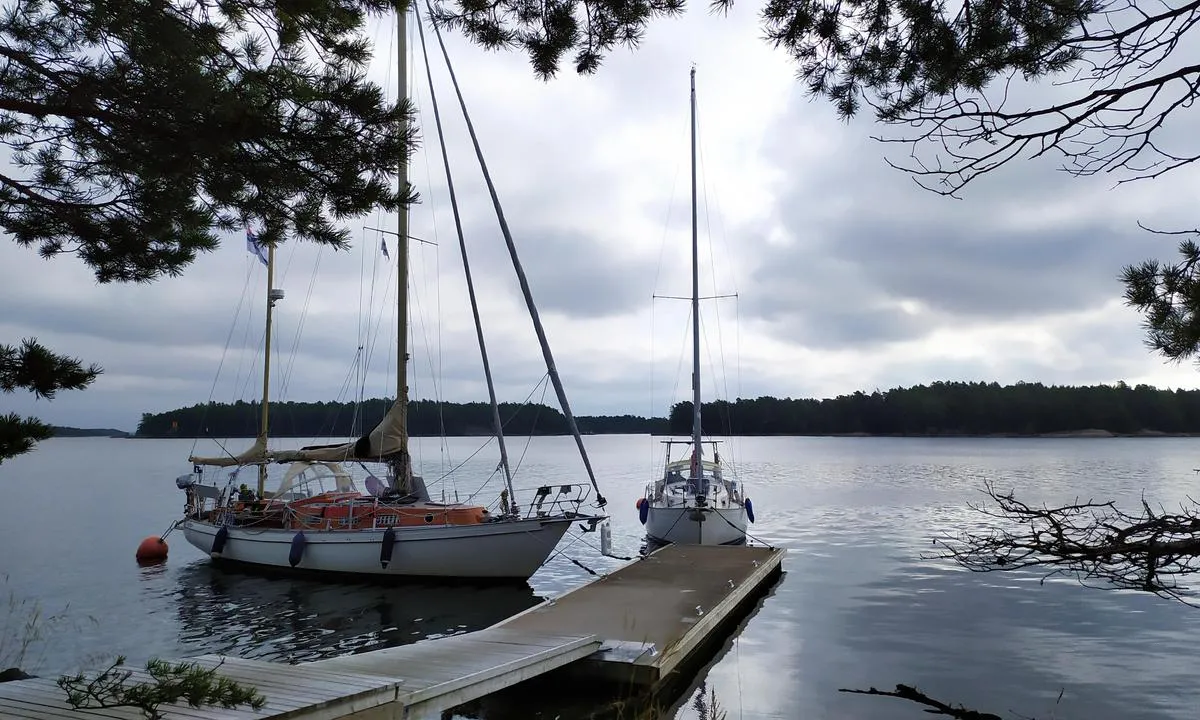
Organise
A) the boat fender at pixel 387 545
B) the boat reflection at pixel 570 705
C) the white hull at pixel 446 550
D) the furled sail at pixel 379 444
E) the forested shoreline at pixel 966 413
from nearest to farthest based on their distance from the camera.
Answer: the boat reflection at pixel 570 705, the white hull at pixel 446 550, the boat fender at pixel 387 545, the furled sail at pixel 379 444, the forested shoreline at pixel 966 413

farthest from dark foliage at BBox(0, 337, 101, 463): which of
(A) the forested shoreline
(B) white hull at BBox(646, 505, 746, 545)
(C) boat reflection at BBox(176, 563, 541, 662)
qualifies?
(A) the forested shoreline

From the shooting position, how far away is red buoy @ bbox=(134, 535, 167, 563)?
24641 mm

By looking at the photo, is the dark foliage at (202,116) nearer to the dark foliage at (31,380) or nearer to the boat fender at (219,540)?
the dark foliage at (31,380)

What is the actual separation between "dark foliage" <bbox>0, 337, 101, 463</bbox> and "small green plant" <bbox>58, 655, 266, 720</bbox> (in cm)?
155

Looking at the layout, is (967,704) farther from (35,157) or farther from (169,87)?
(35,157)

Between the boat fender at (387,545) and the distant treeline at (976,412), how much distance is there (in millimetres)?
85102

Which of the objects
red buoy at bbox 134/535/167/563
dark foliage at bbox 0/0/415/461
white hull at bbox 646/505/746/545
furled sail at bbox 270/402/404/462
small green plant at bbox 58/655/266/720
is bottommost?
red buoy at bbox 134/535/167/563

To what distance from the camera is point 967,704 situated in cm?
1021

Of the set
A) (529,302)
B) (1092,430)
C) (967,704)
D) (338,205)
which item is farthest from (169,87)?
(1092,430)

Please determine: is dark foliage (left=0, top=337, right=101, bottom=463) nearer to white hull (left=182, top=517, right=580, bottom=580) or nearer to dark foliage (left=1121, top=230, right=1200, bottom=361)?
dark foliage (left=1121, top=230, right=1200, bottom=361)

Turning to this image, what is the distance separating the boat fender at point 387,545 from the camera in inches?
709

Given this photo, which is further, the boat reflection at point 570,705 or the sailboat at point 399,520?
the sailboat at point 399,520

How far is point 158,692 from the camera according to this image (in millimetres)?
4660

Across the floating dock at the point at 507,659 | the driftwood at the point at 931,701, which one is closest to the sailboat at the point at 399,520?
the floating dock at the point at 507,659
